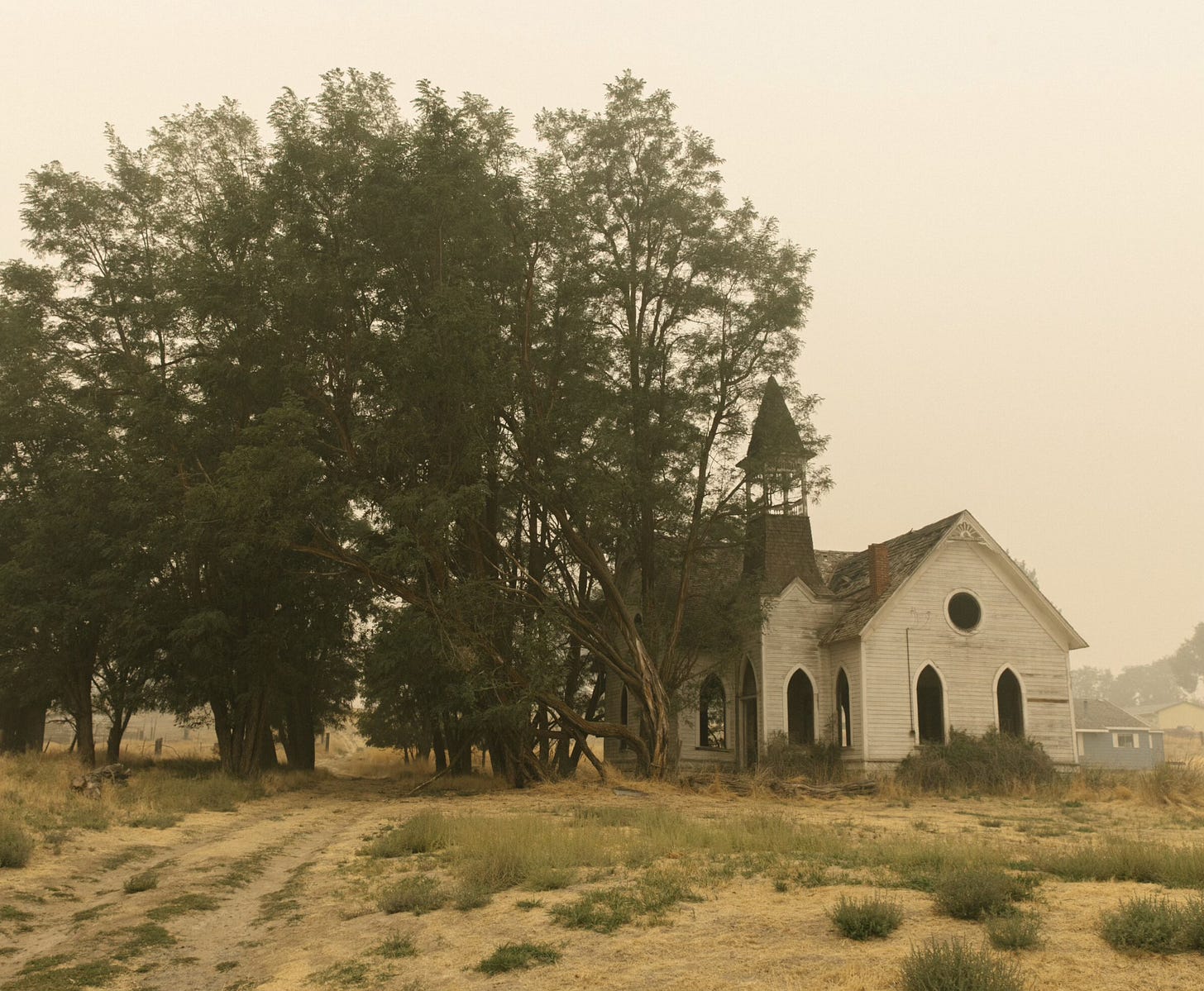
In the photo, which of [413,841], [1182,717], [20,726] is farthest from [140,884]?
[1182,717]

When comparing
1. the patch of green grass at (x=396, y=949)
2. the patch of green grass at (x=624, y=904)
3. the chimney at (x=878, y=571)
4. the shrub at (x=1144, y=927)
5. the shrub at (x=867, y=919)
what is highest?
the chimney at (x=878, y=571)

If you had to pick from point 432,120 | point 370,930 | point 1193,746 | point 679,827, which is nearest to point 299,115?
point 432,120

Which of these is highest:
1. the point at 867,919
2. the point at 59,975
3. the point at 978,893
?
the point at 978,893

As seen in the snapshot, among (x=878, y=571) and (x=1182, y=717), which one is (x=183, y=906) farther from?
(x=1182, y=717)

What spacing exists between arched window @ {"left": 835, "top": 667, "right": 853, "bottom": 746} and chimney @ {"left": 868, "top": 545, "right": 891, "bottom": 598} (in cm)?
277

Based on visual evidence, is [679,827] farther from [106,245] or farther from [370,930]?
[106,245]

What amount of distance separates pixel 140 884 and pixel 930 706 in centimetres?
2510

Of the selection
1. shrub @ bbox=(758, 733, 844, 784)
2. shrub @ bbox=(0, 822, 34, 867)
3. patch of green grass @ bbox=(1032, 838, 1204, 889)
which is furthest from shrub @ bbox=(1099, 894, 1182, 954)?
shrub @ bbox=(758, 733, 844, 784)

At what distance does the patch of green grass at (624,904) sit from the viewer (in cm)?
970

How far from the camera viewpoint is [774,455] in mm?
29875

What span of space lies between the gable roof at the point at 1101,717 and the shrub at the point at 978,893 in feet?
195

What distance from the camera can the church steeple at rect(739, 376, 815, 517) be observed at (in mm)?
29906

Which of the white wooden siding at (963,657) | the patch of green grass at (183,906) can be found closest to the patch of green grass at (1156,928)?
the patch of green grass at (183,906)

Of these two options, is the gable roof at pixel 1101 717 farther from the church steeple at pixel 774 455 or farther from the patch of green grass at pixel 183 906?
the patch of green grass at pixel 183 906
